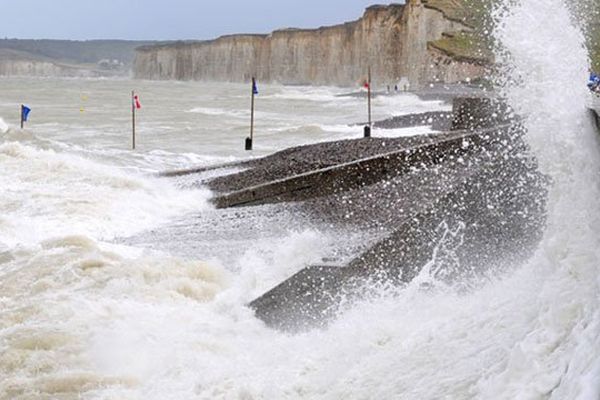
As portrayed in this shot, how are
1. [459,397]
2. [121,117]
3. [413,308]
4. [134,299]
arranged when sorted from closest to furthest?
Answer: [459,397]
[413,308]
[134,299]
[121,117]

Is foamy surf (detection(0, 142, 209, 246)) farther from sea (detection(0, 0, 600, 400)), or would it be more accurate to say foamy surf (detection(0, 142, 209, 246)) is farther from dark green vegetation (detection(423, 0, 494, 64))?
dark green vegetation (detection(423, 0, 494, 64))

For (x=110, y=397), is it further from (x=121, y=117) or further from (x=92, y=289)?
(x=121, y=117)

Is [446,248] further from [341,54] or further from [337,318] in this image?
[341,54]

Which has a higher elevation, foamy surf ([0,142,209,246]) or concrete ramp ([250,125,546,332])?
concrete ramp ([250,125,546,332])

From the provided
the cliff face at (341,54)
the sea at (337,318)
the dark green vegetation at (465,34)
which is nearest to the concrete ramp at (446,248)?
the sea at (337,318)

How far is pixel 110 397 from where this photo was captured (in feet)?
19.1

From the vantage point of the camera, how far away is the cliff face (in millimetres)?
75875

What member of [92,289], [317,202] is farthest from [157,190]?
[92,289]

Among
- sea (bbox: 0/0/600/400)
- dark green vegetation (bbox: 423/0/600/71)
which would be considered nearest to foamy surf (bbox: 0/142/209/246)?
sea (bbox: 0/0/600/400)

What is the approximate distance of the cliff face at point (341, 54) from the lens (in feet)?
249

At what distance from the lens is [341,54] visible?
337 ft

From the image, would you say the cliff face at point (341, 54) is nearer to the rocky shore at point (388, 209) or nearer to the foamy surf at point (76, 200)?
the foamy surf at point (76, 200)

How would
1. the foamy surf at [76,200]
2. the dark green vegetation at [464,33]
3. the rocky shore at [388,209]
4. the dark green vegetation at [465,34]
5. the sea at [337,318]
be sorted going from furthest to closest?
the dark green vegetation at [464,33]
the dark green vegetation at [465,34]
the foamy surf at [76,200]
the rocky shore at [388,209]
the sea at [337,318]

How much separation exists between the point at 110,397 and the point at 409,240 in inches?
132
